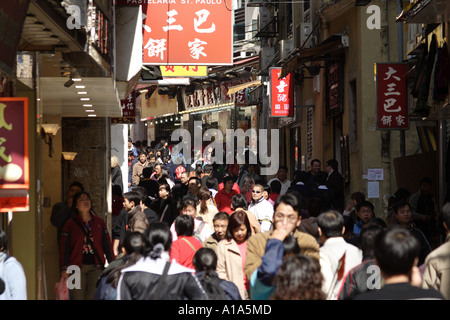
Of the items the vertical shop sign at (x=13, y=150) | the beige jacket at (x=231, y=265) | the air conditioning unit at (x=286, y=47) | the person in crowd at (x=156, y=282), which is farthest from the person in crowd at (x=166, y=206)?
the air conditioning unit at (x=286, y=47)

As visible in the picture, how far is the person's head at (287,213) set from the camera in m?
7.35

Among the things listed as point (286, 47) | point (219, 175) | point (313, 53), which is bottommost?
point (219, 175)

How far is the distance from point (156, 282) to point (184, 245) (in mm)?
2935

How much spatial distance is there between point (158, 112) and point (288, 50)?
24.4 m

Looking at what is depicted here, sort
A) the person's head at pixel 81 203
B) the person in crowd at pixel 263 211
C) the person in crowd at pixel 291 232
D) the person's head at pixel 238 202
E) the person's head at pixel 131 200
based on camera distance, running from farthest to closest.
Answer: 1. the person in crowd at pixel 263 211
2. the person's head at pixel 131 200
3. the person's head at pixel 238 202
4. the person's head at pixel 81 203
5. the person in crowd at pixel 291 232

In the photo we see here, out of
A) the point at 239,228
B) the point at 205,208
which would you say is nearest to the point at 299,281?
the point at 239,228

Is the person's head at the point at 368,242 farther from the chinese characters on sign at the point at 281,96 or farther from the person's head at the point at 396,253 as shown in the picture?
the chinese characters on sign at the point at 281,96

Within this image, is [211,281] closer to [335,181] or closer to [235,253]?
[235,253]

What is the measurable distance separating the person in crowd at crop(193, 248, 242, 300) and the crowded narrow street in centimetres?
2

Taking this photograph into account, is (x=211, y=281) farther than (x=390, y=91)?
No

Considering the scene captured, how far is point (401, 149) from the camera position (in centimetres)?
2038

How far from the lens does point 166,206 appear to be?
52.0 ft

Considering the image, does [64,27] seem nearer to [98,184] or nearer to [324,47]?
[98,184]

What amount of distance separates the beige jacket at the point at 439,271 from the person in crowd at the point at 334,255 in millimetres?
680
